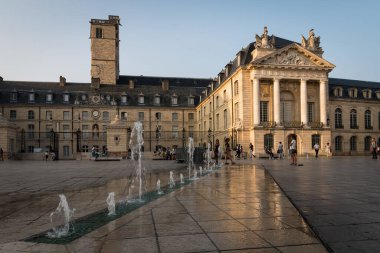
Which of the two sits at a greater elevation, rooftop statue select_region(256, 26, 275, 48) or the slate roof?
rooftop statue select_region(256, 26, 275, 48)

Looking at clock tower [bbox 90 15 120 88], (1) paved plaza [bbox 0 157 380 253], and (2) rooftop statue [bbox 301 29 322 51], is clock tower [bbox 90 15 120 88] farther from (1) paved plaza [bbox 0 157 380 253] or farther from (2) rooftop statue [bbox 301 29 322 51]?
(1) paved plaza [bbox 0 157 380 253]

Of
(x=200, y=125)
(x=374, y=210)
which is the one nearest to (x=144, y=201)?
(x=374, y=210)

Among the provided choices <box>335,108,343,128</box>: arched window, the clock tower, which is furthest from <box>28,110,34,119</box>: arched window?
<box>335,108,343,128</box>: arched window

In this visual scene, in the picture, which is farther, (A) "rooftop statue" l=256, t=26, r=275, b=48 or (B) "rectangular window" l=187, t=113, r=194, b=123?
(B) "rectangular window" l=187, t=113, r=194, b=123

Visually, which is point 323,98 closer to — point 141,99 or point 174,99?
point 174,99

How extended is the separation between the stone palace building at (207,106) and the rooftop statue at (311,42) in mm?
130

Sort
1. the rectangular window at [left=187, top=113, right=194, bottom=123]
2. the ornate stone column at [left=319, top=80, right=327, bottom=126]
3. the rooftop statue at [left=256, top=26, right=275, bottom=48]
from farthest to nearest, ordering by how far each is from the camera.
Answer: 1. the rectangular window at [left=187, top=113, right=194, bottom=123]
2. the ornate stone column at [left=319, top=80, right=327, bottom=126]
3. the rooftop statue at [left=256, top=26, right=275, bottom=48]

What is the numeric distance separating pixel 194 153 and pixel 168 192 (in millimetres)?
14770

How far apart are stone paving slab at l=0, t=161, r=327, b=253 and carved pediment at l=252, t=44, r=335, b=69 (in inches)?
1372

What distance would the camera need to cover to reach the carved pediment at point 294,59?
3970 centimetres

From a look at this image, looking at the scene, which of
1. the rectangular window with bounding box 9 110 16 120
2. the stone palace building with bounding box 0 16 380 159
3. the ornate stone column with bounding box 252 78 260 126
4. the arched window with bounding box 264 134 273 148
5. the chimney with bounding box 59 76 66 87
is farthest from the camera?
the chimney with bounding box 59 76 66 87

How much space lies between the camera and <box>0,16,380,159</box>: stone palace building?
39.2 meters

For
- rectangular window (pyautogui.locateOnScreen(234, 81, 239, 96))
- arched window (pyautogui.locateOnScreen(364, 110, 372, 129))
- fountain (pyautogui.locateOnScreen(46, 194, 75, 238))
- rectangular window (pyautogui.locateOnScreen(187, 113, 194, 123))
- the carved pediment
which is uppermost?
the carved pediment

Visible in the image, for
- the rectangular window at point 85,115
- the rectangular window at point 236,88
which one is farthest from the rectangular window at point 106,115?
the rectangular window at point 236,88
